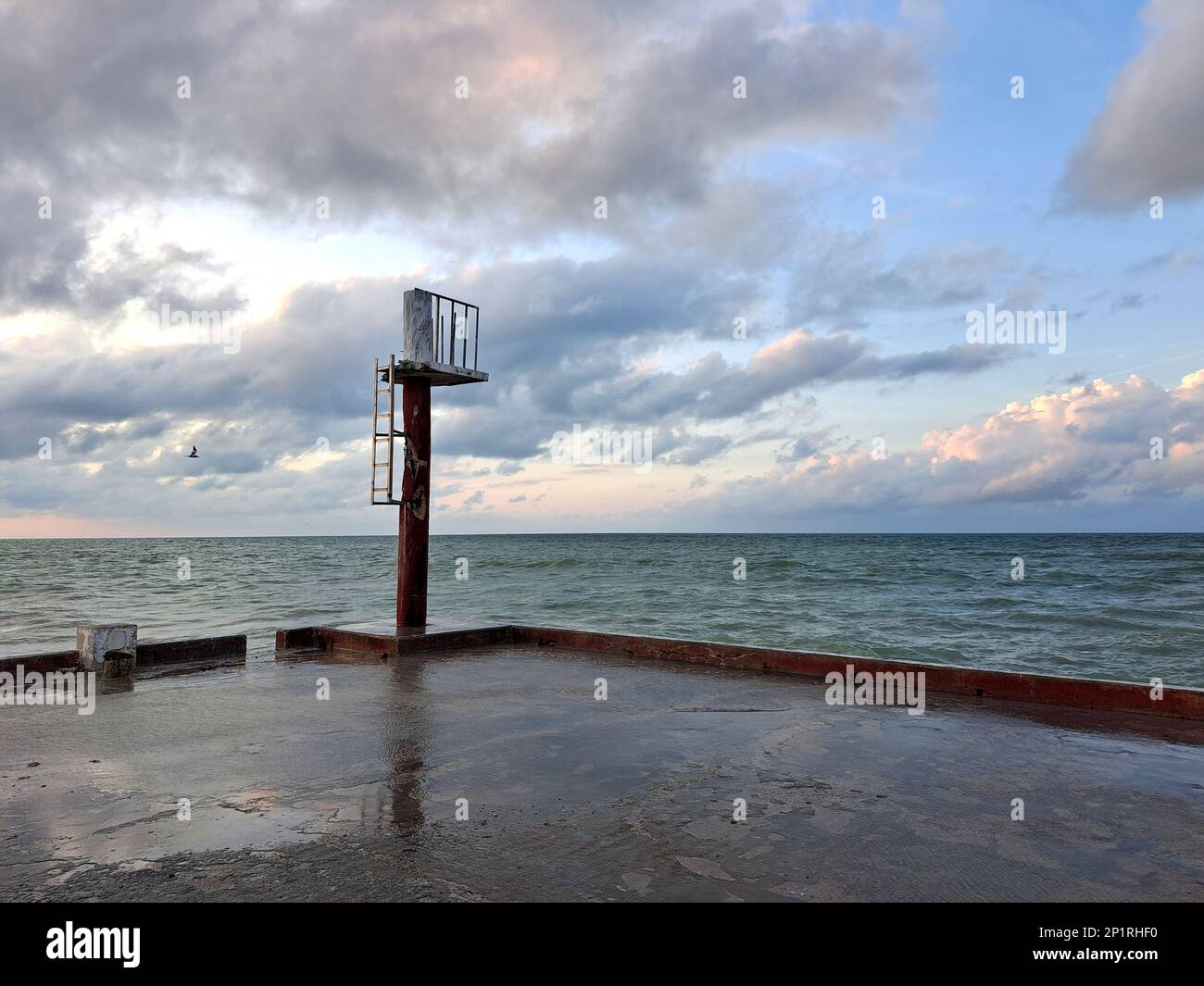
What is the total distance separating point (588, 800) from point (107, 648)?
673 cm

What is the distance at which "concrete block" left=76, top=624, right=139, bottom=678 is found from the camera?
8.91 metres

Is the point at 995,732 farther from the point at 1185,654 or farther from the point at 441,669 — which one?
the point at 1185,654

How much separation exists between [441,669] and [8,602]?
28.0m

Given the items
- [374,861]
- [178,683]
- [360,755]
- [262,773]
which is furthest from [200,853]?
[178,683]

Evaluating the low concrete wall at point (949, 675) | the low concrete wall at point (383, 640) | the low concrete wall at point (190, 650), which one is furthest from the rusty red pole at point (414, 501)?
the low concrete wall at point (949, 675)

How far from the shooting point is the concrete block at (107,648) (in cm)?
891

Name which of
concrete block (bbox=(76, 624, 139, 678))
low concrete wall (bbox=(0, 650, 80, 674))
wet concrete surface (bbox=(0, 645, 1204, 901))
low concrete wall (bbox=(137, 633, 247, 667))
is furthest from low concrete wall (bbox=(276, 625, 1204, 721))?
low concrete wall (bbox=(0, 650, 80, 674))

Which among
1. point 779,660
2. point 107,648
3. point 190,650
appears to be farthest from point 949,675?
point 107,648

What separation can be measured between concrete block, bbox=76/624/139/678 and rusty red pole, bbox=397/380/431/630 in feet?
10.4

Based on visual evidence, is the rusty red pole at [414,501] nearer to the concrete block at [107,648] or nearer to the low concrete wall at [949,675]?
the low concrete wall at [949,675]

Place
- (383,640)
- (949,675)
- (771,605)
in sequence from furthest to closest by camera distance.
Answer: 1. (771,605)
2. (383,640)
3. (949,675)

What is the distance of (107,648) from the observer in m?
9.00

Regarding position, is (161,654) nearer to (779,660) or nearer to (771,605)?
(779,660)

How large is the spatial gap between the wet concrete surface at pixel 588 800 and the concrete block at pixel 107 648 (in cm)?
150
